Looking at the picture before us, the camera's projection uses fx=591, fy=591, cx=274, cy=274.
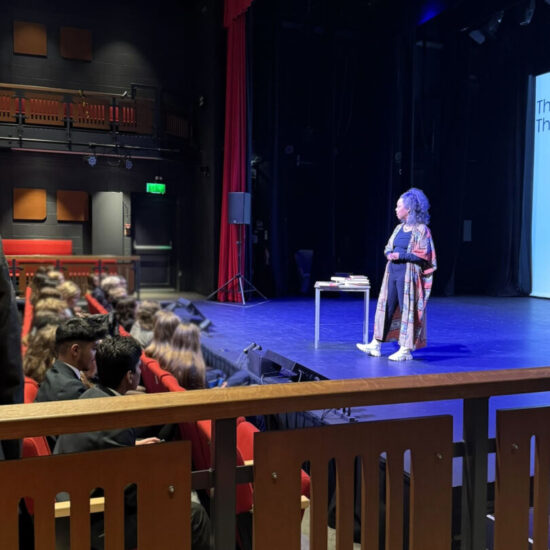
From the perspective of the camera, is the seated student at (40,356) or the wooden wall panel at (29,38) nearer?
the seated student at (40,356)

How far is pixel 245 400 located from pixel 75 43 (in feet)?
37.4

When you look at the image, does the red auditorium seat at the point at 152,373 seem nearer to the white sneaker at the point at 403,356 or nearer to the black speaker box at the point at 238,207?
the white sneaker at the point at 403,356

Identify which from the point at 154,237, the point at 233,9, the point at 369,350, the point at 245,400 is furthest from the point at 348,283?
the point at 154,237

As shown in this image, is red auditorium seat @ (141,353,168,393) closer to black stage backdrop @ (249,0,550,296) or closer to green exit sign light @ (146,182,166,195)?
black stage backdrop @ (249,0,550,296)

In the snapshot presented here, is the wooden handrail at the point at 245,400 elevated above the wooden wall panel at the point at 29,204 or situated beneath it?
situated beneath

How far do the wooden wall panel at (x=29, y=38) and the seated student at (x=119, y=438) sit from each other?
10206mm

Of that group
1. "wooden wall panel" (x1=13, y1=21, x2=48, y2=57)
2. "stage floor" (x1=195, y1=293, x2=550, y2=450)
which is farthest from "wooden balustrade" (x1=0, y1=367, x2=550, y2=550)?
"wooden wall panel" (x1=13, y1=21, x2=48, y2=57)

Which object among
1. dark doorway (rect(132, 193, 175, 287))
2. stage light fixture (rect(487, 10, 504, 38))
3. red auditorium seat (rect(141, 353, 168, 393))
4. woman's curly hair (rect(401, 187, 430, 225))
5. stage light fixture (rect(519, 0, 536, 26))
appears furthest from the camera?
A: dark doorway (rect(132, 193, 175, 287))

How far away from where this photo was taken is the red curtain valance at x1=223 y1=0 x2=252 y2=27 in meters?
8.88

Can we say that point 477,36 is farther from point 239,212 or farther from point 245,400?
point 245,400

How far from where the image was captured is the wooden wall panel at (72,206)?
10.8 m

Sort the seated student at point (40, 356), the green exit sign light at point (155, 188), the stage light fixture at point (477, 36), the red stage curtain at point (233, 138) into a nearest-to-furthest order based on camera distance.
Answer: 1. the seated student at point (40, 356)
2. the red stage curtain at point (233, 138)
3. the stage light fixture at point (477, 36)
4. the green exit sign light at point (155, 188)

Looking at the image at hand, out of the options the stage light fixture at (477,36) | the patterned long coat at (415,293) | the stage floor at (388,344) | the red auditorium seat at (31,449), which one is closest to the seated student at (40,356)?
the red auditorium seat at (31,449)

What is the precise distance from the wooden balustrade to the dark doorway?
1057 cm
